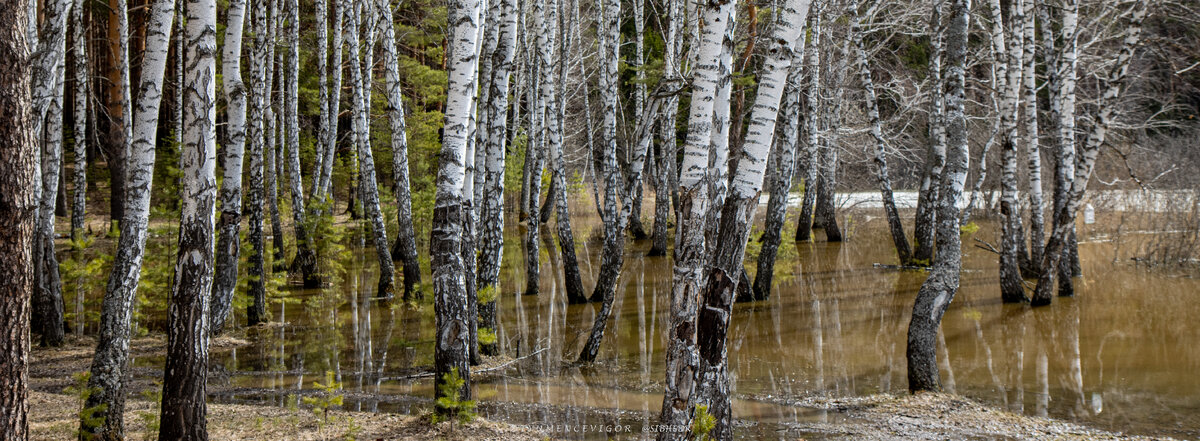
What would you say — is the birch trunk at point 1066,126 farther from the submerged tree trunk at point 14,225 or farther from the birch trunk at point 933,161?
the submerged tree trunk at point 14,225

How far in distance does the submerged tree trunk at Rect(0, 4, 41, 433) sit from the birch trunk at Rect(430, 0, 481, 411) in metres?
2.87

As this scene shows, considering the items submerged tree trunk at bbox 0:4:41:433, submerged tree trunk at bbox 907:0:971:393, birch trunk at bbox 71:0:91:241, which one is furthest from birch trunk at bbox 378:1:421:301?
submerged tree trunk at bbox 0:4:41:433

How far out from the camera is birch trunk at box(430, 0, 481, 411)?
6.24 meters

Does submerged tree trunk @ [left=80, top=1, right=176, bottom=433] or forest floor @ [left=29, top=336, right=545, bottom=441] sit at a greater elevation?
submerged tree trunk @ [left=80, top=1, right=176, bottom=433]

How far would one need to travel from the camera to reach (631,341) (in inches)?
398

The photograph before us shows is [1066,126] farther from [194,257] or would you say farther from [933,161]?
[194,257]

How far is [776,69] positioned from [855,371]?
453cm

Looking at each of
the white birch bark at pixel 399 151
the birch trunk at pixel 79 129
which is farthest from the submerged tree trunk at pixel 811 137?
the birch trunk at pixel 79 129

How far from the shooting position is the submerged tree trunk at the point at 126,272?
16.9ft

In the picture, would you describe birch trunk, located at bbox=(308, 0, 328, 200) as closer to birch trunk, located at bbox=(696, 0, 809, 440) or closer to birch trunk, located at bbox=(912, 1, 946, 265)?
birch trunk, located at bbox=(696, 0, 809, 440)

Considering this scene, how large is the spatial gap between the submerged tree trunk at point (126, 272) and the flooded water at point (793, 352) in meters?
2.06

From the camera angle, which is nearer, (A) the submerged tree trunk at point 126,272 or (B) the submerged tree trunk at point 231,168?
(A) the submerged tree trunk at point 126,272

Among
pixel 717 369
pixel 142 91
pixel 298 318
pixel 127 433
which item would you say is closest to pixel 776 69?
pixel 717 369

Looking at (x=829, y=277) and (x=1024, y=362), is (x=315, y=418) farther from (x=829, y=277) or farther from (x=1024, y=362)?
(x=829, y=277)
